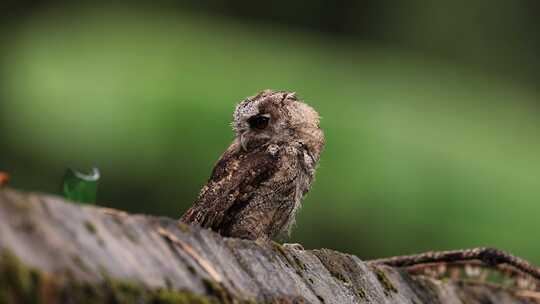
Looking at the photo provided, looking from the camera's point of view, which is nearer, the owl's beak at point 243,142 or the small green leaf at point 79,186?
the small green leaf at point 79,186

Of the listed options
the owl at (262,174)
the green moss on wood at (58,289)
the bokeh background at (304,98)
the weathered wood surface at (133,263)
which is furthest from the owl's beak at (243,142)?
the bokeh background at (304,98)

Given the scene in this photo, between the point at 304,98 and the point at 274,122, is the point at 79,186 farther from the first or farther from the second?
the point at 304,98

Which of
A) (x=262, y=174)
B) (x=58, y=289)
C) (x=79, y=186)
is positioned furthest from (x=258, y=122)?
(x=58, y=289)

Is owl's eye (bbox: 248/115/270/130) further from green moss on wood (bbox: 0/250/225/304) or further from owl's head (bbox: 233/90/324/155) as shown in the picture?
green moss on wood (bbox: 0/250/225/304)

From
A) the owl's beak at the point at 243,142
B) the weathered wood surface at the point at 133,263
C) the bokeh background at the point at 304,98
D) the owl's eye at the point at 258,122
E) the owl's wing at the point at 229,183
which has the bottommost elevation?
the bokeh background at the point at 304,98

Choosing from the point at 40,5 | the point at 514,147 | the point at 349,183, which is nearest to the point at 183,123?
the point at 349,183

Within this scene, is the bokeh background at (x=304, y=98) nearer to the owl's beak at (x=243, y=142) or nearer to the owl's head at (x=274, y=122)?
the owl's head at (x=274, y=122)

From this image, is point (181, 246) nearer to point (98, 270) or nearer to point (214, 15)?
point (98, 270)
